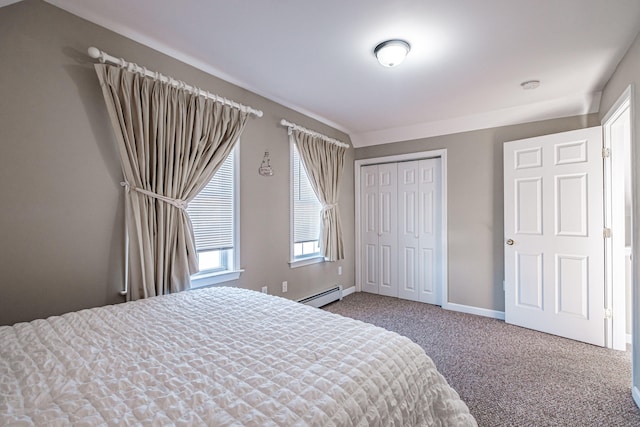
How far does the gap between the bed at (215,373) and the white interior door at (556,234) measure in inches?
98.5

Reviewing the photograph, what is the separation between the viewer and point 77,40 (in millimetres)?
1850

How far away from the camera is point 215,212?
266cm

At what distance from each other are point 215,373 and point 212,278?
1.69 meters

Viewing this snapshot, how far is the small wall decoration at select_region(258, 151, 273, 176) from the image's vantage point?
3041 millimetres

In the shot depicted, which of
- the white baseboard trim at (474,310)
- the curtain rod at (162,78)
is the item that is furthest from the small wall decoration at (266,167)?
the white baseboard trim at (474,310)

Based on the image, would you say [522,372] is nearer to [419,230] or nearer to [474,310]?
[474,310]

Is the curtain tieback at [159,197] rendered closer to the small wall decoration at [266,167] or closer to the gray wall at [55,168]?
the gray wall at [55,168]

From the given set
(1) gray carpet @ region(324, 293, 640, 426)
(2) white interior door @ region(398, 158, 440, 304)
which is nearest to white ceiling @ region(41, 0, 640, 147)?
(2) white interior door @ region(398, 158, 440, 304)

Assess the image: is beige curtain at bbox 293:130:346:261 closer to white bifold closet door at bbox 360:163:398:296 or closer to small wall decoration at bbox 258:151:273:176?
small wall decoration at bbox 258:151:273:176

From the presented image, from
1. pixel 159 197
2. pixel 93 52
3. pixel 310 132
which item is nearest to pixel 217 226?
pixel 159 197

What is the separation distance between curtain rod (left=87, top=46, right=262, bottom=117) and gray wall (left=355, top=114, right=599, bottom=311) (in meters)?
2.60

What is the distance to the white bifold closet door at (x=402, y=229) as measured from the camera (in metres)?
4.05

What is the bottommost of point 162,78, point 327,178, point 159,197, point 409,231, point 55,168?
point 409,231

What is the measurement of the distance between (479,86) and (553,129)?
3.79 feet
